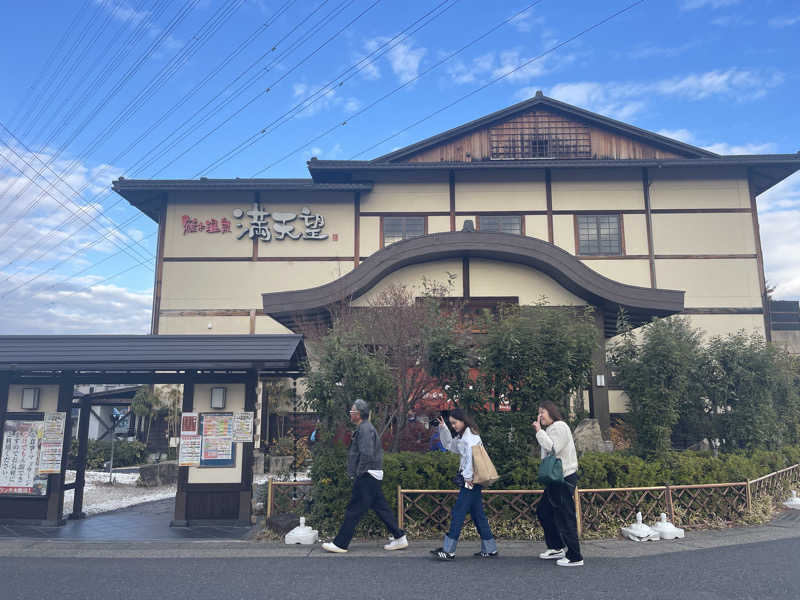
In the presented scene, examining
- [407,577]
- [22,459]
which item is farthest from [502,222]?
[22,459]

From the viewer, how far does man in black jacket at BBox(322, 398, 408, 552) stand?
6070 millimetres

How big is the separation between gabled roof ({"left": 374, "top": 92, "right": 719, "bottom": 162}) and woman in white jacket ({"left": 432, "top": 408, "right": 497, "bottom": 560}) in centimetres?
1257

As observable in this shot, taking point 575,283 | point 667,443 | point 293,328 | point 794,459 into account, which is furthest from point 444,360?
point 794,459

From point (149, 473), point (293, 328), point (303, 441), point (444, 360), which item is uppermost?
point (293, 328)

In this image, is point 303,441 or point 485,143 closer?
point 303,441

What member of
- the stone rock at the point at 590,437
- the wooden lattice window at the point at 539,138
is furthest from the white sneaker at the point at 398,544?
the wooden lattice window at the point at 539,138

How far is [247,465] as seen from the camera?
8438mm

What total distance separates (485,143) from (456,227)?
11.0 feet

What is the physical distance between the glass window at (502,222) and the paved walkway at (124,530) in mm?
11388

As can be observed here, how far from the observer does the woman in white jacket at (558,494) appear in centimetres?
574

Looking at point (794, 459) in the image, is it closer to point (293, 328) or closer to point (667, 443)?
point (667, 443)

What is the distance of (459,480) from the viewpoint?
Answer: 601 cm

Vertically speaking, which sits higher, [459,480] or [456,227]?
[456,227]

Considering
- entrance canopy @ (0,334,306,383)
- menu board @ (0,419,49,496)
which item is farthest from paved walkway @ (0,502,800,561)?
entrance canopy @ (0,334,306,383)
